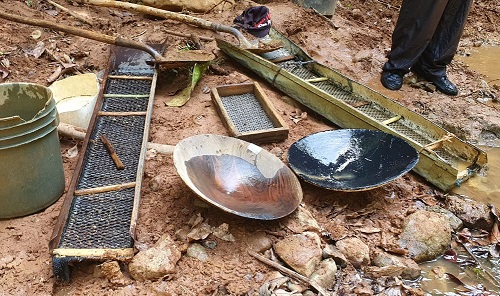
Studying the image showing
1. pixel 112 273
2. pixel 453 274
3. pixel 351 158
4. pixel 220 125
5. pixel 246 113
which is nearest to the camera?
pixel 112 273

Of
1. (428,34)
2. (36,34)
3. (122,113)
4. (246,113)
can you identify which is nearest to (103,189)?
(122,113)

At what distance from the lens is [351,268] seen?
279cm

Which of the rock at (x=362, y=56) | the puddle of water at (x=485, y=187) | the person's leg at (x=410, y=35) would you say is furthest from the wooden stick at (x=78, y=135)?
the rock at (x=362, y=56)

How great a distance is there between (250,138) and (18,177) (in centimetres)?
171

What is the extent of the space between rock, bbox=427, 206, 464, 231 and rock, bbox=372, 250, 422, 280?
0.56 metres

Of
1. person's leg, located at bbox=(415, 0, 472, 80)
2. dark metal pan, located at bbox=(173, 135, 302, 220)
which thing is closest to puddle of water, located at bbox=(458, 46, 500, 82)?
person's leg, located at bbox=(415, 0, 472, 80)

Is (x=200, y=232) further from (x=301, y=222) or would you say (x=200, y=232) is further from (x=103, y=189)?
(x=103, y=189)

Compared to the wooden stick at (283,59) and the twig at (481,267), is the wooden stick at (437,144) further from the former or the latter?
the wooden stick at (283,59)

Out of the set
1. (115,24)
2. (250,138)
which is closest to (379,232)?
(250,138)

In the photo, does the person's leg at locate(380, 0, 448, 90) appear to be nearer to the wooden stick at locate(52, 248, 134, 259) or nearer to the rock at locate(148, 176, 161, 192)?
the rock at locate(148, 176, 161, 192)

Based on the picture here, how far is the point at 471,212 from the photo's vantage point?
10.9ft

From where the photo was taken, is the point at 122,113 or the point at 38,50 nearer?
the point at 122,113

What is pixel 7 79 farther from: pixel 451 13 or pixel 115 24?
pixel 451 13

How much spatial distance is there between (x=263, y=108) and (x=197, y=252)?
1841 millimetres
